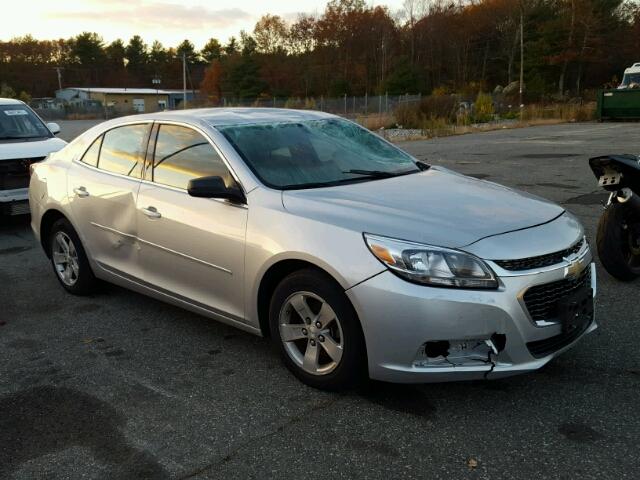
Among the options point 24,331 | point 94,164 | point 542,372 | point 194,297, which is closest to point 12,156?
point 94,164

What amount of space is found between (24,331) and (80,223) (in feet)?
3.09

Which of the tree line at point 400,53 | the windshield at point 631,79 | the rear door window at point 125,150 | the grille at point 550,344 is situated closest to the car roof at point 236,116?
the rear door window at point 125,150

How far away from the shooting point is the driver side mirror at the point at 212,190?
3.75m

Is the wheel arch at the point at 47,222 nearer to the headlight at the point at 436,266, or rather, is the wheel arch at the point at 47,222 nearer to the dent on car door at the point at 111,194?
the dent on car door at the point at 111,194

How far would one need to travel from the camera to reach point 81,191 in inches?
198

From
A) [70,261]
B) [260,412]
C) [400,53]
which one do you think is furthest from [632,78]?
[400,53]

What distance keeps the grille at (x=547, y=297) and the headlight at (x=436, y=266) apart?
231 millimetres

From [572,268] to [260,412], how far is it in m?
1.82

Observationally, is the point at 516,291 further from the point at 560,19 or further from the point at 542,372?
the point at 560,19

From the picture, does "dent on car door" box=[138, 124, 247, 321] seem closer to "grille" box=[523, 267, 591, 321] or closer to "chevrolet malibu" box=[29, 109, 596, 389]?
"chevrolet malibu" box=[29, 109, 596, 389]

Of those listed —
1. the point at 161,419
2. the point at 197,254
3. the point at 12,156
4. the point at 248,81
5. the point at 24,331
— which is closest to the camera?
the point at 161,419

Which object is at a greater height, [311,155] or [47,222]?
[311,155]

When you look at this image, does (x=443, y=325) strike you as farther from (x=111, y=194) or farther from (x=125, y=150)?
(x=125, y=150)

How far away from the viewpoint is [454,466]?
2781 mm
